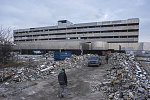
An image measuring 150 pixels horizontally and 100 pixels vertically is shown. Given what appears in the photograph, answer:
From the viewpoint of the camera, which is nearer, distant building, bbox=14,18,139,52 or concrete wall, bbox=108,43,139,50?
→ distant building, bbox=14,18,139,52

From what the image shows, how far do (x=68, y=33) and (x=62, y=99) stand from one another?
2509 inches

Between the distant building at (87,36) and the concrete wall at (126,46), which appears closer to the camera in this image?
the distant building at (87,36)

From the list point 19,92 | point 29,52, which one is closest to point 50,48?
point 29,52

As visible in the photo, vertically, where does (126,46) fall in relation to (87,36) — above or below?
below

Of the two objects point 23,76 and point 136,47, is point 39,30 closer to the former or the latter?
point 136,47

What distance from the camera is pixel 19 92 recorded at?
8039mm

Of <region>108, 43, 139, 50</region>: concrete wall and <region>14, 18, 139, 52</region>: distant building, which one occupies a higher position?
<region>14, 18, 139, 52</region>: distant building

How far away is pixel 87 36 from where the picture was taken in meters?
64.3

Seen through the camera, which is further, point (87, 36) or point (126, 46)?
point (87, 36)

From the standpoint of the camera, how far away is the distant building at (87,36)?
47219mm

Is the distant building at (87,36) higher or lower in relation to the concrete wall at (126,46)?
higher

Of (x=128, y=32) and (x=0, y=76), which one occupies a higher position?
(x=128, y=32)

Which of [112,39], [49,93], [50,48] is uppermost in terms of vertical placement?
[112,39]

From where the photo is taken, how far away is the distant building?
1859 inches
